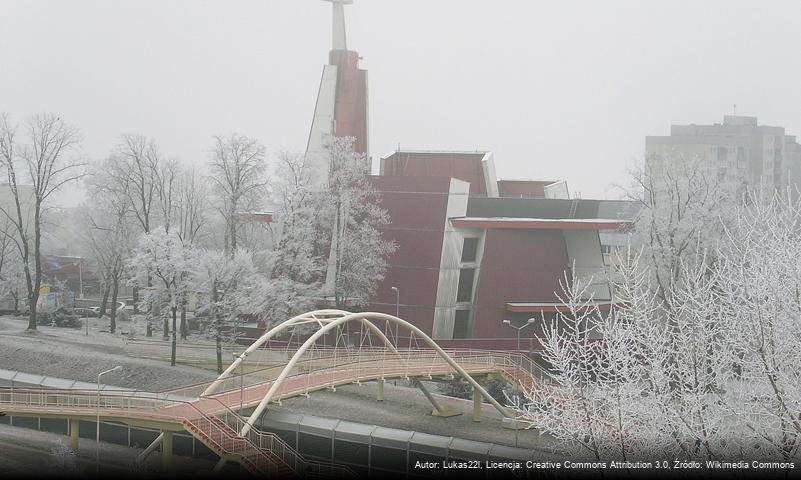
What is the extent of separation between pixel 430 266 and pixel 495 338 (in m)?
5.05

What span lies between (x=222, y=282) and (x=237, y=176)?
7.05m

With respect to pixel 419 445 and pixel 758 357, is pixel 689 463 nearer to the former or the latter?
pixel 758 357

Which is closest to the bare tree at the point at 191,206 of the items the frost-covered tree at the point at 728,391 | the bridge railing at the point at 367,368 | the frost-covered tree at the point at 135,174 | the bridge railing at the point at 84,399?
the frost-covered tree at the point at 135,174

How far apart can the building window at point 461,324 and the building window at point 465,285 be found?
0.74m

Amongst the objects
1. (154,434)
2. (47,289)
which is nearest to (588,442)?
(154,434)

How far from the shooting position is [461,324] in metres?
50.3

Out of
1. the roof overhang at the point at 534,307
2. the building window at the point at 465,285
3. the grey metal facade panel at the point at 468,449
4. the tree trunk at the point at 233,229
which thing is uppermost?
the tree trunk at the point at 233,229

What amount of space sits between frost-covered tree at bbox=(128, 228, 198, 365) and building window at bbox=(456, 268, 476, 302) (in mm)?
14056

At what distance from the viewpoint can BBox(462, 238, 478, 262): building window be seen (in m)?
50.3

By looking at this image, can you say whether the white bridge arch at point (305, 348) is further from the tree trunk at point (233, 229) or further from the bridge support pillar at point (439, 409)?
the tree trunk at point (233, 229)

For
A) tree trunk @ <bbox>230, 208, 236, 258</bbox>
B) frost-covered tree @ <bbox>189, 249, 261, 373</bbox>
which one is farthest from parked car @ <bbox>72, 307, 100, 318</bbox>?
frost-covered tree @ <bbox>189, 249, 261, 373</bbox>

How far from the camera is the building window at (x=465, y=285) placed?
164 ft

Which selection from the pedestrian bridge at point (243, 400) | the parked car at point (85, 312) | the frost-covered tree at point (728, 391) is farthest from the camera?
the parked car at point (85, 312)

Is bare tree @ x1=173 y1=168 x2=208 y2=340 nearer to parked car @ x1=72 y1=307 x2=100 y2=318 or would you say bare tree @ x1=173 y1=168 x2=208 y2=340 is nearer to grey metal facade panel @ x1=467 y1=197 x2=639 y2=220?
parked car @ x1=72 y1=307 x2=100 y2=318
